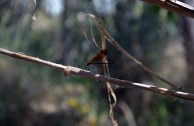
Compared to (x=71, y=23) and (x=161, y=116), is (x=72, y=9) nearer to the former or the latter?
(x=71, y=23)

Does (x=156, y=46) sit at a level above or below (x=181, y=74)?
above

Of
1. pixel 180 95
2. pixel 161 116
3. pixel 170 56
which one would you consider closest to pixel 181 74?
pixel 170 56

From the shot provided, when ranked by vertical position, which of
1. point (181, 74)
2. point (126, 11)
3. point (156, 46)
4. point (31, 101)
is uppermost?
point (126, 11)

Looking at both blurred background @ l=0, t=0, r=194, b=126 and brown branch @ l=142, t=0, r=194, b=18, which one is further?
blurred background @ l=0, t=0, r=194, b=126

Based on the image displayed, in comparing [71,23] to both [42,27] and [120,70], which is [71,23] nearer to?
[120,70]

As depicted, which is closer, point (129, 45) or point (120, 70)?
point (129, 45)

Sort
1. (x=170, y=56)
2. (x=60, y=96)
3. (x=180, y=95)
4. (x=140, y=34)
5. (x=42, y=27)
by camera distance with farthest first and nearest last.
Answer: (x=60, y=96), (x=42, y=27), (x=170, y=56), (x=140, y=34), (x=180, y=95)

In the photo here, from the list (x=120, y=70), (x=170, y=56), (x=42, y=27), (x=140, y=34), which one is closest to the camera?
(x=140, y=34)

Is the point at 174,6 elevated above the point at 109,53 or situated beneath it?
elevated above

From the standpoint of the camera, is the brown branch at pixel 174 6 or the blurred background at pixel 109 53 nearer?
the brown branch at pixel 174 6

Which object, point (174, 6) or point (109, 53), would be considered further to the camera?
point (109, 53)
